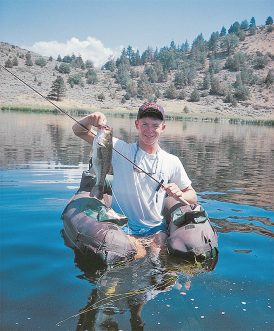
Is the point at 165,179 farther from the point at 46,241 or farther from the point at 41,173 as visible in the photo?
the point at 41,173

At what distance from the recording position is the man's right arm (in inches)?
255

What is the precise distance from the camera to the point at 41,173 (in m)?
13.7

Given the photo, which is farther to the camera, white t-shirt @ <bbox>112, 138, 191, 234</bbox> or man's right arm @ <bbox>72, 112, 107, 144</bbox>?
white t-shirt @ <bbox>112, 138, 191, 234</bbox>

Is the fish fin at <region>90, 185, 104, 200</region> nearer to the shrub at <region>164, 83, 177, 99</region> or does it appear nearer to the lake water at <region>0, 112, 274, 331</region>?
the lake water at <region>0, 112, 274, 331</region>

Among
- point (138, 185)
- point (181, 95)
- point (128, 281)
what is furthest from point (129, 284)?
point (181, 95)

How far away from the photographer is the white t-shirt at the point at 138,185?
22.5 feet

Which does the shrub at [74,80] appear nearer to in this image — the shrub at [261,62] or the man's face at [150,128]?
the shrub at [261,62]

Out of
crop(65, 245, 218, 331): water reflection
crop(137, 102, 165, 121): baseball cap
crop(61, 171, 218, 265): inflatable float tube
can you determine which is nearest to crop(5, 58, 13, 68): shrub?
crop(61, 171, 218, 265): inflatable float tube

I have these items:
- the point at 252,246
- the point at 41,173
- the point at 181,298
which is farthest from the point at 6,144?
the point at 181,298

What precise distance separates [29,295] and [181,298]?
1893 millimetres

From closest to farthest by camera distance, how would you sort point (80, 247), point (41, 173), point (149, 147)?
point (80, 247), point (149, 147), point (41, 173)

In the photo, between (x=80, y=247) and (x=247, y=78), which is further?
(x=247, y=78)

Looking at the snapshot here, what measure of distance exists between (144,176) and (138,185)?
0.61 feet

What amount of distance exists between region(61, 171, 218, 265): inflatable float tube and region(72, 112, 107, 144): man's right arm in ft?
3.53
